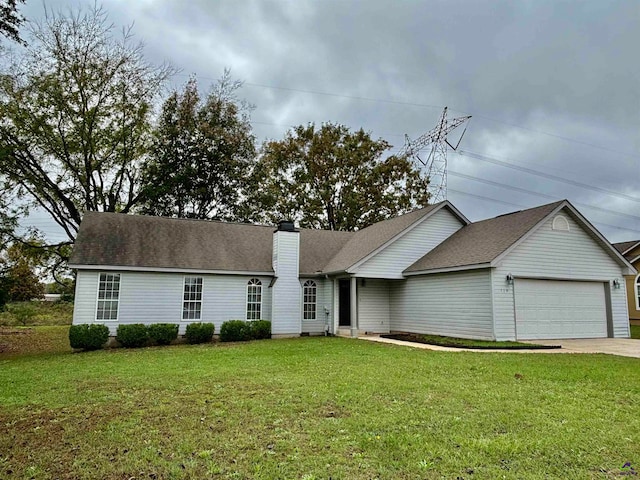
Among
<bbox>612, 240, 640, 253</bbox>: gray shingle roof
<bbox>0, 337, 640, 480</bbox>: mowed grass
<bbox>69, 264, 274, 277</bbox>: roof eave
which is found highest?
<bbox>612, 240, 640, 253</bbox>: gray shingle roof

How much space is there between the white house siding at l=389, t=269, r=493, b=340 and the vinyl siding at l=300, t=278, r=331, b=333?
293cm

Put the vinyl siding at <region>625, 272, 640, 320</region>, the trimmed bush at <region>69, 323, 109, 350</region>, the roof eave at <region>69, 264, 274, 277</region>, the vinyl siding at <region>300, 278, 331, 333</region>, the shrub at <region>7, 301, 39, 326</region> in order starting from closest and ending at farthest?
the trimmed bush at <region>69, 323, 109, 350</region> < the roof eave at <region>69, 264, 274, 277</region> < the vinyl siding at <region>300, 278, 331, 333</region> < the vinyl siding at <region>625, 272, 640, 320</region> < the shrub at <region>7, 301, 39, 326</region>

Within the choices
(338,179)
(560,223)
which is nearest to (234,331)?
(560,223)

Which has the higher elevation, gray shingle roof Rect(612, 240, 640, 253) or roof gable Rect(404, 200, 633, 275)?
gray shingle roof Rect(612, 240, 640, 253)

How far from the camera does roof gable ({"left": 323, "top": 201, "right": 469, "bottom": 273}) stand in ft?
56.3

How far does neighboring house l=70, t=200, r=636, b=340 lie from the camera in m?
14.7

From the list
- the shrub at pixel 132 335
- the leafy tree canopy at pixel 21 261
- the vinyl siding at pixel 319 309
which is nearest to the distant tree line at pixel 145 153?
the leafy tree canopy at pixel 21 261

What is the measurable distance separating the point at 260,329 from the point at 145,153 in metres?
15.5

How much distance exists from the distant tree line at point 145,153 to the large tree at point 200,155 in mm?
69

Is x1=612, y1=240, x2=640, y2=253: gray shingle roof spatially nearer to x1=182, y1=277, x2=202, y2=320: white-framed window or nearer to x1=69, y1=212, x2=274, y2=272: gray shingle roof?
x1=69, y1=212, x2=274, y2=272: gray shingle roof

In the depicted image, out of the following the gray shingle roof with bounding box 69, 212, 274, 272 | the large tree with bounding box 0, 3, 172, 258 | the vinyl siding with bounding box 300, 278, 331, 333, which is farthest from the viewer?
the large tree with bounding box 0, 3, 172, 258

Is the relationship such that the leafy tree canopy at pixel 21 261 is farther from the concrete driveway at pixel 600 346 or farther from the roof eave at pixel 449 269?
the concrete driveway at pixel 600 346

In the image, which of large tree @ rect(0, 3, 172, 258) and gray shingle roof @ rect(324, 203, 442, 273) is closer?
gray shingle roof @ rect(324, 203, 442, 273)

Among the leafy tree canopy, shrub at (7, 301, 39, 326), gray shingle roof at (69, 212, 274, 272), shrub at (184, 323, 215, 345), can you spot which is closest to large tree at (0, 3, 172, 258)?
the leafy tree canopy
